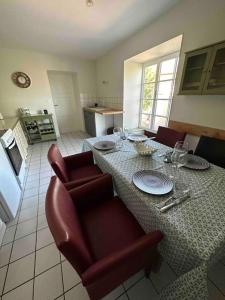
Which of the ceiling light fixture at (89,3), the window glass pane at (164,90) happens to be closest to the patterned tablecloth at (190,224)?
the window glass pane at (164,90)

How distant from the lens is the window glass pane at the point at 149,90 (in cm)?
288

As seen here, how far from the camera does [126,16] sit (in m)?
1.89

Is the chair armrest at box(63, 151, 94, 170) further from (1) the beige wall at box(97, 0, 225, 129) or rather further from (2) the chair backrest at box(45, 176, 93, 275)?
(1) the beige wall at box(97, 0, 225, 129)

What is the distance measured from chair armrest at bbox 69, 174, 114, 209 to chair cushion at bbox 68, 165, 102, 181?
16.3 inches

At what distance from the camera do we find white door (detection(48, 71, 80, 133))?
164 inches

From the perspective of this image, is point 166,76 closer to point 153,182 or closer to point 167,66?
point 167,66

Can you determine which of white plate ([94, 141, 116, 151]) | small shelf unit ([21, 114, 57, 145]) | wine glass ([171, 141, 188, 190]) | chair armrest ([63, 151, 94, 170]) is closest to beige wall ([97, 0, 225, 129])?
wine glass ([171, 141, 188, 190])

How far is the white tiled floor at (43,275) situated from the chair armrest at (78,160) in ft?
2.24

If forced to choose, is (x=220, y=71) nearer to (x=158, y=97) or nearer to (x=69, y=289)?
(x=158, y=97)

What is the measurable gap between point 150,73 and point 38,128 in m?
3.24

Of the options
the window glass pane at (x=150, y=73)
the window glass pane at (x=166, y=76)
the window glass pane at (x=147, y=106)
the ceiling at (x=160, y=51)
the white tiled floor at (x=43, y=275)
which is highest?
Answer: the ceiling at (x=160, y=51)

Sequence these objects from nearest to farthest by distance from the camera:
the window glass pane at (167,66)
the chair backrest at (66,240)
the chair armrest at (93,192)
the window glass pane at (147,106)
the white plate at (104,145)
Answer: the chair backrest at (66,240) → the chair armrest at (93,192) → the white plate at (104,145) → the window glass pane at (167,66) → the window glass pane at (147,106)

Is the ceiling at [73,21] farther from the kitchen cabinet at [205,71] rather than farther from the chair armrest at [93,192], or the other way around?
the chair armrest at [93,192]

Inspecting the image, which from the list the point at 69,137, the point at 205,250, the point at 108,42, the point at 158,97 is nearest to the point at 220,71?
the point at 158,97
